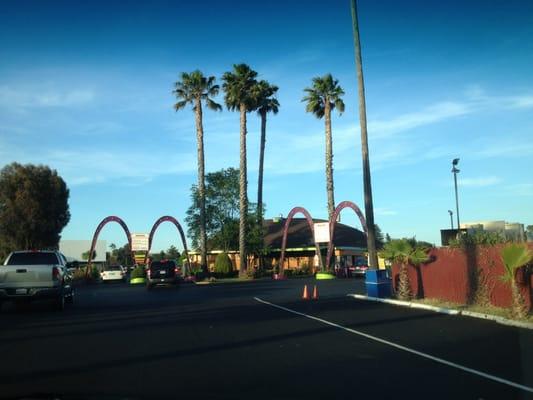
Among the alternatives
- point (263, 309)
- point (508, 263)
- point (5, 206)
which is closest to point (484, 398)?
point (508, 263)

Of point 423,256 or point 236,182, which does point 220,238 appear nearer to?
point 236,182

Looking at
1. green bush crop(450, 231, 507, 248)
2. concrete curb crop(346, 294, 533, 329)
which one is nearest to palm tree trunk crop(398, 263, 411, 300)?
concrete curb crop(346, 294, 533, 329)

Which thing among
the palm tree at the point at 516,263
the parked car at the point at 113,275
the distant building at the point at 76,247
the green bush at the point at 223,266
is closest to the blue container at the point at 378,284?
the palm tree at the point at 516,263

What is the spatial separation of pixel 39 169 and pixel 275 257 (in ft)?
85.0

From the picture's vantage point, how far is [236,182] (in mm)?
62469

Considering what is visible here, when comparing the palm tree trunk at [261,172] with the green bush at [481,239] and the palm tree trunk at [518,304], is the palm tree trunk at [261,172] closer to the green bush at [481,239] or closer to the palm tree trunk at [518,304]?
the green bush at [481,239]

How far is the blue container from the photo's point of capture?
2267cm

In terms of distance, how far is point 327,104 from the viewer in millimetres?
51438

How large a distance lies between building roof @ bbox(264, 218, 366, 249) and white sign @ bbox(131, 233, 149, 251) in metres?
14.2

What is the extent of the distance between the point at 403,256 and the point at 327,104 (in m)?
32.1

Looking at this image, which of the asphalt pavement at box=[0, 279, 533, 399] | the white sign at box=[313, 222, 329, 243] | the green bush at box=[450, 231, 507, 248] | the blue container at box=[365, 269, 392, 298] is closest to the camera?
the asphalt pavement at box=[0, 279, 533, 399]

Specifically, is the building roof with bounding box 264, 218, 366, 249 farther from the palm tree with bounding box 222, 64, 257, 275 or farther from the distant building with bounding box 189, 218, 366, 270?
the palm tree with bounding box 222, 64, 257, 275

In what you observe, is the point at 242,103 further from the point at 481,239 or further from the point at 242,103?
the point at 481,239

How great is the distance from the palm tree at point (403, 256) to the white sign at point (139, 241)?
36294mm
